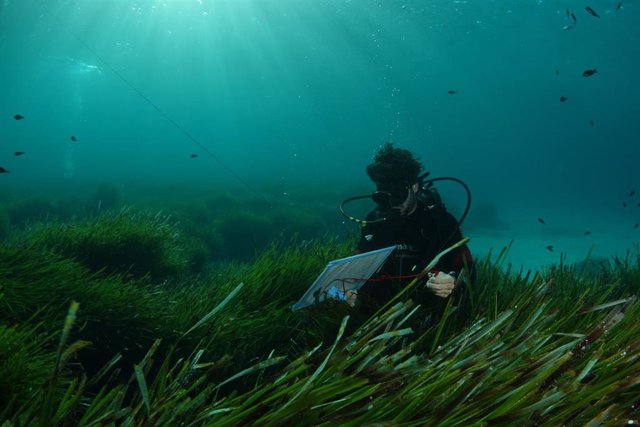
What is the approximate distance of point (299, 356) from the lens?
A: 7.18ft

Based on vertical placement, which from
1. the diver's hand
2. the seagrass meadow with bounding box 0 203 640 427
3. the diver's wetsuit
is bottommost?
the seagrass meadow with bounding box 0 203 640 427

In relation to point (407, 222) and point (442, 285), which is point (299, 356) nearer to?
point (442, 285)

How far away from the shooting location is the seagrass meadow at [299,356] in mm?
1062

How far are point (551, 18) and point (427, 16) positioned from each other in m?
12.1

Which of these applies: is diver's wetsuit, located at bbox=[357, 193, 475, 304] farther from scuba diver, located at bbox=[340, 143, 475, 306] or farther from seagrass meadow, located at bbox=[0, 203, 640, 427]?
seagrass meadow, located at bbox=[0, 203, 640, 427]

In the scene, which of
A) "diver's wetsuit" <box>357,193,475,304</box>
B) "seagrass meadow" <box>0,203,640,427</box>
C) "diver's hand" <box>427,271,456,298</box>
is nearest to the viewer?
"seagrass meadow" <box>0,203,640,427</box>

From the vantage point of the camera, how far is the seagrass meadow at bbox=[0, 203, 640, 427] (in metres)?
1.06

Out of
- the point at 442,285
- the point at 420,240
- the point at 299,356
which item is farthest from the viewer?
the point at 420,240

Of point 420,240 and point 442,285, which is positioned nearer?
point 442,285

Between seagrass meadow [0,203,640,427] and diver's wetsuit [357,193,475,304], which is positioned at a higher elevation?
diver's wetsuit [357,193,475,304]

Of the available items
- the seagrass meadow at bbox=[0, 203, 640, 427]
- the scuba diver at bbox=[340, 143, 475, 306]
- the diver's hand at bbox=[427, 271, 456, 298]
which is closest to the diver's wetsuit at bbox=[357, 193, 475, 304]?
the scuba diver at bbox=[340, 143, 475, 306]

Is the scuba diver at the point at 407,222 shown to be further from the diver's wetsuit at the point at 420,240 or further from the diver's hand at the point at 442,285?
the diver's hand at the point at 442,285

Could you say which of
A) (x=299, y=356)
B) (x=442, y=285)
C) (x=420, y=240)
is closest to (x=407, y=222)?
(x=420, y=240)

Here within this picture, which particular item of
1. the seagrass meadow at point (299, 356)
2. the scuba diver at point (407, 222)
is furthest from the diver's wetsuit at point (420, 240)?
the seagrass meadow at point (299, 356)
